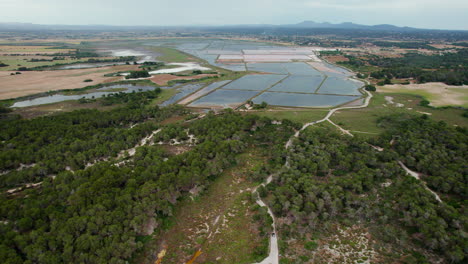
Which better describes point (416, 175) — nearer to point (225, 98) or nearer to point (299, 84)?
point (225, 98)

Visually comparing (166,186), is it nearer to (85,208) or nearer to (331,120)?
(85,208)

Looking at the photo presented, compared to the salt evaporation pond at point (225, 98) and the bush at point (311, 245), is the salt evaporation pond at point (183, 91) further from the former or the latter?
the bush at point (311, 245)

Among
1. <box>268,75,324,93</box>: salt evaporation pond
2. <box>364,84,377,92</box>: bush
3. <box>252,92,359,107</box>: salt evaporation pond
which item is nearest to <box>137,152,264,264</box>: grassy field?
<box>252,92,359,107</box>: salt evaporation pond

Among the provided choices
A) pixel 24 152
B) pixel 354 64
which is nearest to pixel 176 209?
pixel 24 152

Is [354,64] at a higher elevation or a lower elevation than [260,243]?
higher

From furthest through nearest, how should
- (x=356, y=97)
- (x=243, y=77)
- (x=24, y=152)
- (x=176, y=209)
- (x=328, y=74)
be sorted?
(x=328, y=74), (x=243, y=77), (x=356, y=97), (x=24, y=152), (x=176, y=209)

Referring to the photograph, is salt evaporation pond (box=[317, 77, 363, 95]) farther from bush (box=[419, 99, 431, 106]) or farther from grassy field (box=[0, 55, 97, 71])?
grassy field (box=[0, 55, 97, 71])
